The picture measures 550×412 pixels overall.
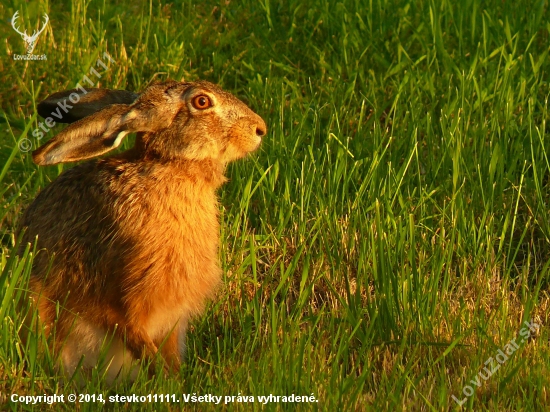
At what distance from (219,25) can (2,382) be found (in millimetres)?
3789

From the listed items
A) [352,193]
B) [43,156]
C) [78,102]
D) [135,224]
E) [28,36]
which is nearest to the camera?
[43,156]

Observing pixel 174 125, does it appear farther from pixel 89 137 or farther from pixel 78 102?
pixel 78 102

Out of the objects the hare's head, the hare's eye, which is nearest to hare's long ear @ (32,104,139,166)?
the hare's head

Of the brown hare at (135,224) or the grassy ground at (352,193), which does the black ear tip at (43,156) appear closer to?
A: the brown hare at (135,224)

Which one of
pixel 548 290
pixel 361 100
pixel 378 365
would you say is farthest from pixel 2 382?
pixel 361 100

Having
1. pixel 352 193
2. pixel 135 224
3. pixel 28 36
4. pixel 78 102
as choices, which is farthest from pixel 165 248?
pixel 28 36

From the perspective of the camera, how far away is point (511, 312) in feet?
17.2

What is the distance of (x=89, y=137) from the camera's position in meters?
4.63

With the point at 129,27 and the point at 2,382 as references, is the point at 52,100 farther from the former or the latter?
the point at 129,27

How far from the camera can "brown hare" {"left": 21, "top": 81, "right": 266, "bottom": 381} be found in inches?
184

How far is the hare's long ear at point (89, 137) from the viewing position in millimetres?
4562

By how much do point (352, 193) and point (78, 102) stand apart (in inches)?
67.3

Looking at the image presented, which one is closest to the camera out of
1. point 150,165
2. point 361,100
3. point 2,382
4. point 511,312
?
point 2,382

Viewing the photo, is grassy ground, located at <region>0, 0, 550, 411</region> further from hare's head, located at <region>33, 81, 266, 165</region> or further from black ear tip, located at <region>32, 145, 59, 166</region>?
hare's head, located at <region>33, 81, 266, 165</region>
